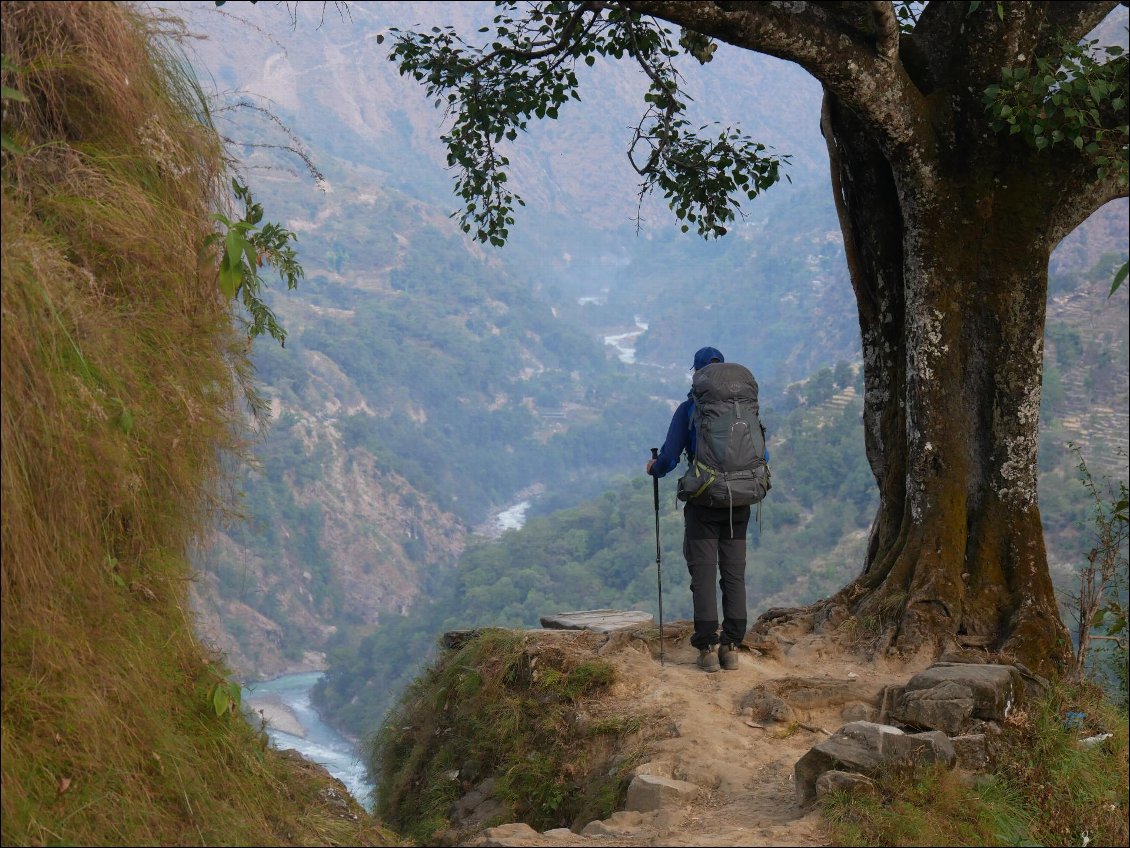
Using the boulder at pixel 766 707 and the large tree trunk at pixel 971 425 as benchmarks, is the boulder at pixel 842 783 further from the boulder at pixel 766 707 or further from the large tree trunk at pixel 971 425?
the large tree trunk at pixel 971 425

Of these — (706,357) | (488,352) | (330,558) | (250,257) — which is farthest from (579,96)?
(488,352)

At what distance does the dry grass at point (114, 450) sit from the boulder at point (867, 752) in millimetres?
1716

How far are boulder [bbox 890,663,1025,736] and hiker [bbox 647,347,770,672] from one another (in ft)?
4.21

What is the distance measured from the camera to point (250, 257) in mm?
4457

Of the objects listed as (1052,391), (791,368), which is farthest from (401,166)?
(1052,391)

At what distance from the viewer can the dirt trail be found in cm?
445

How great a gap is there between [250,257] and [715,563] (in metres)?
3.15

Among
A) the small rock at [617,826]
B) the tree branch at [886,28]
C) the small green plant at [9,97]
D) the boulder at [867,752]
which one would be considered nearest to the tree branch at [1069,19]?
the tree branch at [886,28]

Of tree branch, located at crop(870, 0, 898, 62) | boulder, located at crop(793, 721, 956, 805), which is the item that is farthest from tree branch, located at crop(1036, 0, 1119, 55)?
boulder, located at crop(793, 721, 956, 805)

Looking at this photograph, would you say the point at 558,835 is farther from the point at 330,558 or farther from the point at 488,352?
the point at 488,352

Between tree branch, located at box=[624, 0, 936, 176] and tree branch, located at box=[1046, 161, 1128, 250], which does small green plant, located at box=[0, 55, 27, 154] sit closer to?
tree branch, located at box=[624, 0, 936, 176]

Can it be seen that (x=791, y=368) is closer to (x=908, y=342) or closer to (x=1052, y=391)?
(x=1052, y=391)

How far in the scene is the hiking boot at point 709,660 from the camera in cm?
650

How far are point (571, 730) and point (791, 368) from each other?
117m
